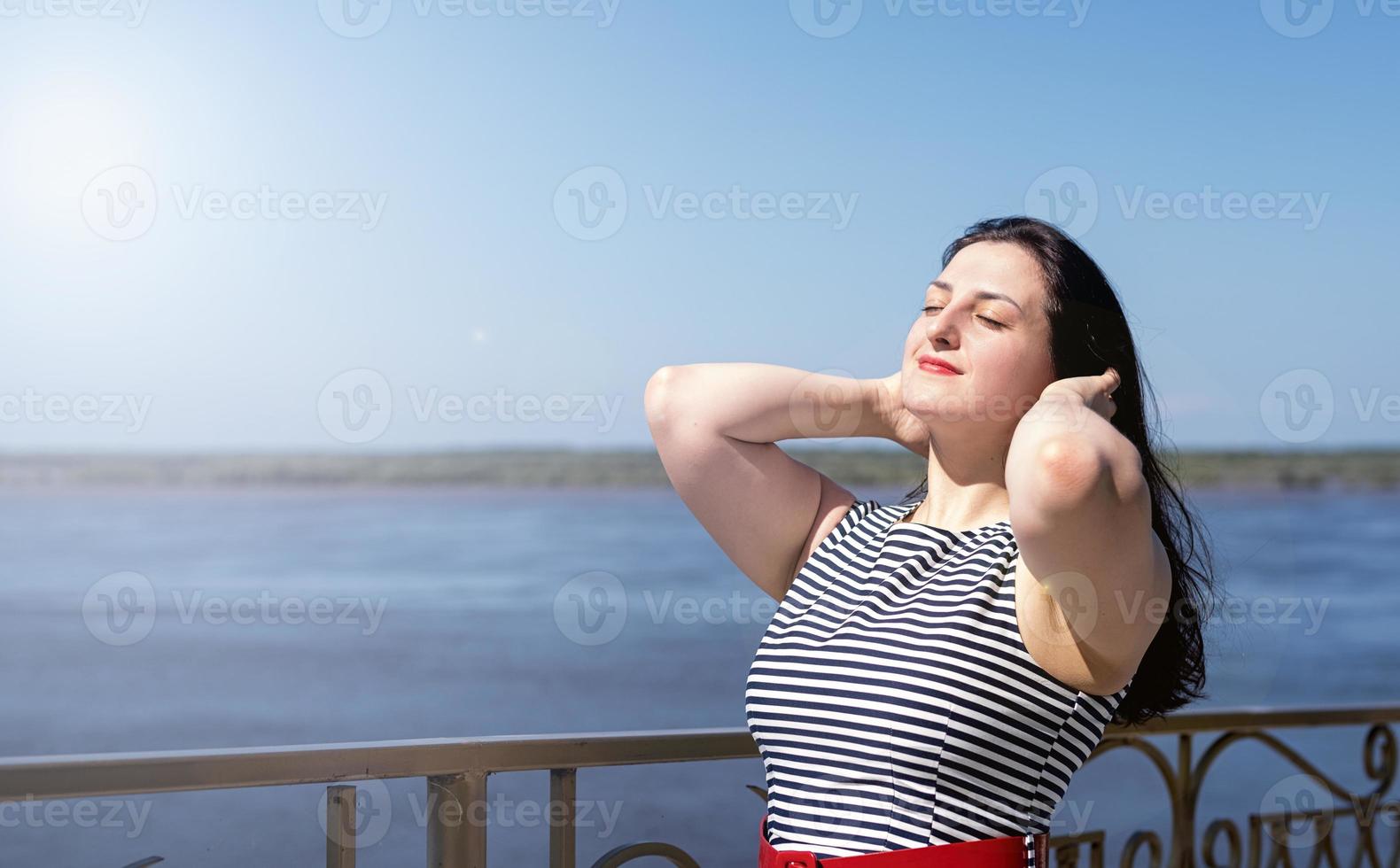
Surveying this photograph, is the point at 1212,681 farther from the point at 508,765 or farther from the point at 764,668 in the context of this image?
the point at 508,765

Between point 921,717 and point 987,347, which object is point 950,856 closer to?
point 921,717

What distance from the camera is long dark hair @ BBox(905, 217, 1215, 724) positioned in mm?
1533

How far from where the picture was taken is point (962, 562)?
4.88ft

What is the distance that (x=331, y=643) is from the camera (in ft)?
75.5

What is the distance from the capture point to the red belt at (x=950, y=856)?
1.34 metres

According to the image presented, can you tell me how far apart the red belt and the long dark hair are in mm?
303

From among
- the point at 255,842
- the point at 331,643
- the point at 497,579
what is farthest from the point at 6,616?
the point at 255,842

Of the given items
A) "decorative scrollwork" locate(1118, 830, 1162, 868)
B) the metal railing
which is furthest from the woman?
→ "decorative scrollwork" locate(1118, 830, 1162, 868)

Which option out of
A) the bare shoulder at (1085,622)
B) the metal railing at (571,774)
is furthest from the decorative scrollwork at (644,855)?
the bare shoulder at (1085,622)
